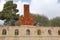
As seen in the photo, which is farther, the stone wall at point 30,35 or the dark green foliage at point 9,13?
the dark green foliage at point 9,13

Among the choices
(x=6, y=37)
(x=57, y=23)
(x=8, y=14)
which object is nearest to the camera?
(x=6, y=37)

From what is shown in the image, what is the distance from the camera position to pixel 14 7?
40438 mm

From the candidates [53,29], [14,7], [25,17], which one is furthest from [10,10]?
[53,29]

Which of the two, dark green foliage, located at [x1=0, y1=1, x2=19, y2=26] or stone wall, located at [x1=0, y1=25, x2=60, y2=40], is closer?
stone wall, located at [x1=0, y1=25, x2=60, y2=40]

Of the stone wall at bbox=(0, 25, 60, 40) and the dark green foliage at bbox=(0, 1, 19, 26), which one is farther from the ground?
the dark green foliage at bbox=(0, 1, 19, 26)

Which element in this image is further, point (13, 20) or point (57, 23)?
point (57, 23)

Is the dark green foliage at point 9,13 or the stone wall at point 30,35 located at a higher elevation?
the dark green foliage at point 9,13

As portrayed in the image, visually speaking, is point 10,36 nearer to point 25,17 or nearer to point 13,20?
point 25,17

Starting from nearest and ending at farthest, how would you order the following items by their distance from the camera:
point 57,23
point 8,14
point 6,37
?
point 6,37
point 8,14
point 57,23

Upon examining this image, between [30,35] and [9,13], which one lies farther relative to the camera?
[9,13]

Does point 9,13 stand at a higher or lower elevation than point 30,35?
higher

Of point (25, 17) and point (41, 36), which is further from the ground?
point (25, 17)

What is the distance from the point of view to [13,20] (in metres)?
39.8

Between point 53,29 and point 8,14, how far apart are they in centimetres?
1239
